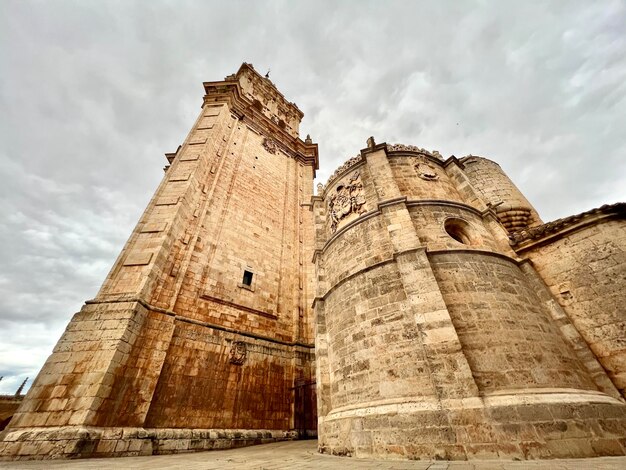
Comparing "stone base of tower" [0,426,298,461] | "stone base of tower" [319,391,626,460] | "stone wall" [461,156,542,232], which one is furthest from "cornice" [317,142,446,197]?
"stone base of tower" [0,426,298,461]

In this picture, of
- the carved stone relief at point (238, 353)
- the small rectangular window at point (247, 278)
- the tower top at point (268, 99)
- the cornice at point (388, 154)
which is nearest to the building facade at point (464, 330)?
the cornice at point (388, 154)

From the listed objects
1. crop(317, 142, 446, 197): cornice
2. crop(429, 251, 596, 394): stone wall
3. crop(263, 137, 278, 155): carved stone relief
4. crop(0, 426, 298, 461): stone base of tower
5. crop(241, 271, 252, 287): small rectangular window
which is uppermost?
crop(263, 137, 278, 155): carved stone relief

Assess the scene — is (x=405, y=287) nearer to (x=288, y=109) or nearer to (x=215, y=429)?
(x=215, y=429)

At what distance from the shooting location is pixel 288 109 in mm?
24953

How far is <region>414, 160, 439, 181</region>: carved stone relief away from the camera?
9.37 m

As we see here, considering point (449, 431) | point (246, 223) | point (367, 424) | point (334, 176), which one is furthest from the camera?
point (246, 223)

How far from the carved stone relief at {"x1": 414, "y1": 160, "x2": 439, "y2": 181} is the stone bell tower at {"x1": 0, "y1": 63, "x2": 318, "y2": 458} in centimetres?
759

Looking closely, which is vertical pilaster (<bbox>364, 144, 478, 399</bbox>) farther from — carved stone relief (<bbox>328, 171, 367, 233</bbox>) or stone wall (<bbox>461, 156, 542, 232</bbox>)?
stone wall (<bbox>461, 156, 542, 232</bbox>)

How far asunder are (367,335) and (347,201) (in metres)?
4.85

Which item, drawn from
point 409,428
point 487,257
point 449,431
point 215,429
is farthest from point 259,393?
point 487,257

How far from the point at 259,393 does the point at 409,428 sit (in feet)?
21.3

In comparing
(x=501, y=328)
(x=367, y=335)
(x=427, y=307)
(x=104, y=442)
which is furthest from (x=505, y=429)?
(x=104, y=442)

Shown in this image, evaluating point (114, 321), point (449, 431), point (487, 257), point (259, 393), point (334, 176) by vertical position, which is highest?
point (334, 176)

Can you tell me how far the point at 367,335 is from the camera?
20.9 ft
